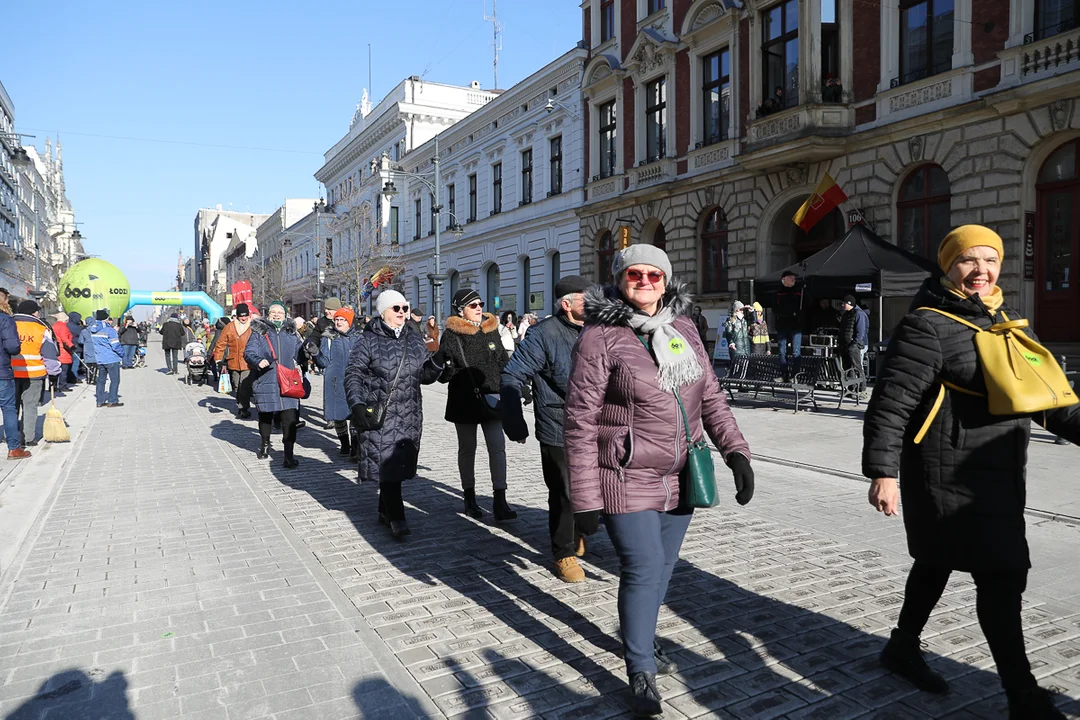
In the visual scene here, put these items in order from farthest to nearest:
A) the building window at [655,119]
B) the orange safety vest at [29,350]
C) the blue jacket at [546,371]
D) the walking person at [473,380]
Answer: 1. the building window at [655,119]
2. the orange safety vest at [29,350]
3. the walking person at [473,380]
4. the blue jacket at [546,371]

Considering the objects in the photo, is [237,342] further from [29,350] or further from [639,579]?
[639,579]

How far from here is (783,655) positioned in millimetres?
3529

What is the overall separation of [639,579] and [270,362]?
657 cm

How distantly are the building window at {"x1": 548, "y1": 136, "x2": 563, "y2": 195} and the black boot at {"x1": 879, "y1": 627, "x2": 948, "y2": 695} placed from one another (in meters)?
27.7

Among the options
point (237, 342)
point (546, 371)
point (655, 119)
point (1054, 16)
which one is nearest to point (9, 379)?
point (237, 342)

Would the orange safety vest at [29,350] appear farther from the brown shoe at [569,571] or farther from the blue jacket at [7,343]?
the brown shoe at [569,571]

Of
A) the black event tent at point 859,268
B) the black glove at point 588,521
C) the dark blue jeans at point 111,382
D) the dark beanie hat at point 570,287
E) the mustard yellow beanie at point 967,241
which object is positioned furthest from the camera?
the dark blue jeans at point 111,382

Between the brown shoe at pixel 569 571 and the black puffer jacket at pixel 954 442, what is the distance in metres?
2.17

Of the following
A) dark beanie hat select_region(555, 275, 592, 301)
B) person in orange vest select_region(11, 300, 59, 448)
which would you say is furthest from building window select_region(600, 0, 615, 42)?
dark beanie hat select_region(555, 275, 592, 301)

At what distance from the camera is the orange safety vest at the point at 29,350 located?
8953mm

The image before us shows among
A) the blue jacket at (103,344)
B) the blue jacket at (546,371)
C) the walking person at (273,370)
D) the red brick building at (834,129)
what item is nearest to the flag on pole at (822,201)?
the red brick building at (834,129)

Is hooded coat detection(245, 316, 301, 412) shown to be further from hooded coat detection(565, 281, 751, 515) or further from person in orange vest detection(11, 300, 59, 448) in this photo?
hooded coat detection(565, 281, 751, 515)

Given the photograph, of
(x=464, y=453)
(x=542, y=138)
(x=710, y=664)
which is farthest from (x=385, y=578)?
(x=542, y=138)

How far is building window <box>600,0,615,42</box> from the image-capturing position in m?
26.9
